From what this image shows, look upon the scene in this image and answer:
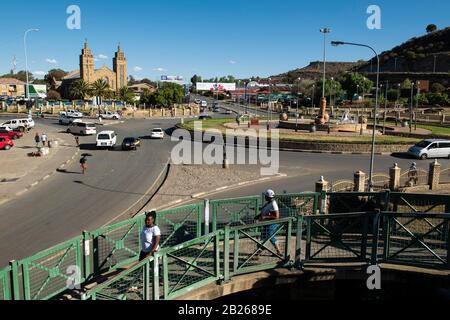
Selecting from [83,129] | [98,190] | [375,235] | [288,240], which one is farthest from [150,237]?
[83,129]

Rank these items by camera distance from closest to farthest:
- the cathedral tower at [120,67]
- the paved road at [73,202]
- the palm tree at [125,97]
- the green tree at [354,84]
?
the paved road at [73,202]
the palm tree at [125,97]
the green tree at [354,84]
the cathedral tower at [120,67]

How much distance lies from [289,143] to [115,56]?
105m

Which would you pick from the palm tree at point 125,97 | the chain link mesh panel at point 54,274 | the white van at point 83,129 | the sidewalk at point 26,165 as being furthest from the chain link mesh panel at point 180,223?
the palm tree at point 125,97

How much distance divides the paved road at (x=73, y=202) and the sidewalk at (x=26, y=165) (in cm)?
83

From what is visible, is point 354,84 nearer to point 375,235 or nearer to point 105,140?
point 105,140

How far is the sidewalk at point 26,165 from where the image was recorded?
70.7 feet

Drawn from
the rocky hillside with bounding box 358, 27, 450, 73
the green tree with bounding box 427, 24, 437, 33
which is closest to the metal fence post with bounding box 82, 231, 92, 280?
the rocky hillside with bounding box 358, 27, 450, 73

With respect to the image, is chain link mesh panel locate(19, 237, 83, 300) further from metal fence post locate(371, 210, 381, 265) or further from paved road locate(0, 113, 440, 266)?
metal fence post locate(371, 210, 381, 265)

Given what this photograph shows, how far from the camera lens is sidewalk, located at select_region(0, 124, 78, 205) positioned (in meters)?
21.6

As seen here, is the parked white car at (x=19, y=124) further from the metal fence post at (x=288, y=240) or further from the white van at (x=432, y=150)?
the metal fence post at (x=288, y=240)

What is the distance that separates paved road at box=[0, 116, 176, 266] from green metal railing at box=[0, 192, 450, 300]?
5.04 metres

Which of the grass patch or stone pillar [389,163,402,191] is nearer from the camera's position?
stone pillar [389,163,402,191]

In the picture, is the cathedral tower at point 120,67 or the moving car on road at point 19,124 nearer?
the moving car on road at point 19,124
